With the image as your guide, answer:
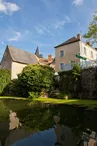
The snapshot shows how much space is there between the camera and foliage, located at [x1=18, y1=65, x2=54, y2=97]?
68.3 feet

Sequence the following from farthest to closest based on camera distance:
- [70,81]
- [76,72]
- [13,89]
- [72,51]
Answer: [72,51], [13,89], [70,81], [76,72]

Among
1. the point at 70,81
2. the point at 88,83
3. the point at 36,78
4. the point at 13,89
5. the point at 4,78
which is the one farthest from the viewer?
the point at 4,78

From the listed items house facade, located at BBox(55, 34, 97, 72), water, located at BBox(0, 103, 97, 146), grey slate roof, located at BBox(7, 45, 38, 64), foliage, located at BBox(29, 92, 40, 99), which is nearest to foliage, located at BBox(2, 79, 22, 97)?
foliage, located at BBox(29, 92, 40, 99)

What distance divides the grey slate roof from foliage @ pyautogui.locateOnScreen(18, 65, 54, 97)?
513 inches

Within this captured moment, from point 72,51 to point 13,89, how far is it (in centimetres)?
1308

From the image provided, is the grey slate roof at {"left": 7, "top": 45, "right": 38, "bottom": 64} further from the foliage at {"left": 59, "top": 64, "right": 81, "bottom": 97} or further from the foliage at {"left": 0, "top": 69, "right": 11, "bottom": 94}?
the foliage at {"left": 59, "top": 64, "right": 81, "bottom": 97}

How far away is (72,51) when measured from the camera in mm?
29828

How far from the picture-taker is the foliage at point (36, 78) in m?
20.8

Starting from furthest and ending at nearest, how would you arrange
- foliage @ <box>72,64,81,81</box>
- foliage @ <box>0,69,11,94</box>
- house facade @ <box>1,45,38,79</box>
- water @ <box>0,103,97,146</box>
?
house facade @ <box>1,45,38,79</box>
foliage @ <box>0,69,11,94</box>
foliage @ <box>72,64,81,81</box>
water @ <box>0,103,97,146</box>

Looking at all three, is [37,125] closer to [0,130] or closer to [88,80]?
[0,130]

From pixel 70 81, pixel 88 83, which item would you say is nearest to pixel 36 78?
pixel 70 81

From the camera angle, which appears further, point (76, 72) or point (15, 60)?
point (15, 60)

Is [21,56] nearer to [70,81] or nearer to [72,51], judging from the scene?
[72,51]

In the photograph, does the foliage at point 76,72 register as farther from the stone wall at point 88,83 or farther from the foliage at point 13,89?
the foliage at point 13,89
